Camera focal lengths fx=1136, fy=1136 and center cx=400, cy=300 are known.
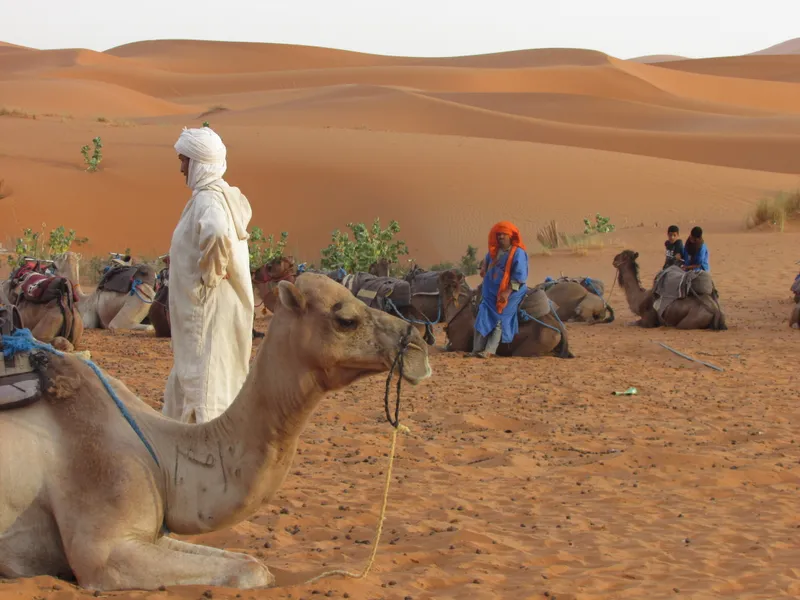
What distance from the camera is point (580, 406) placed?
9.17 meters

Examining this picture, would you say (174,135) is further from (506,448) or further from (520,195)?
(506,448)

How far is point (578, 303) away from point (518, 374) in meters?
4.71

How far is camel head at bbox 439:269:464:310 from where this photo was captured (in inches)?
498

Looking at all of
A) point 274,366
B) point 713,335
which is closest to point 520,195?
point 713,335

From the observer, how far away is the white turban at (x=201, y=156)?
5.52 metres

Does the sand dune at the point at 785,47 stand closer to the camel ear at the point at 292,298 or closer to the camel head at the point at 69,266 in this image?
the camel head at the point at 69,266

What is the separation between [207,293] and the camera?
5465 mm

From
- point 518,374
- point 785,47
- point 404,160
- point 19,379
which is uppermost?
point 785,47

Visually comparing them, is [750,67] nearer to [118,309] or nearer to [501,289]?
[118,309]

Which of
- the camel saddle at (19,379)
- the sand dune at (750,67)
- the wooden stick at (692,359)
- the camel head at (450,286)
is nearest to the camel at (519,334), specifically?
the camel head at (450,286)

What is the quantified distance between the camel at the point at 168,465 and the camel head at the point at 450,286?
8784 millimetres

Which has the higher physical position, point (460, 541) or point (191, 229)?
point (191, 229)

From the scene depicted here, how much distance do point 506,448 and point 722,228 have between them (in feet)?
66.6

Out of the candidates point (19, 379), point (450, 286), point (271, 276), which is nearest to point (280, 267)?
point (271, 276)
